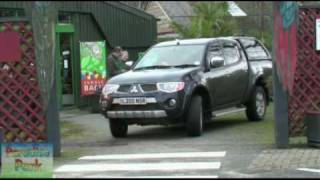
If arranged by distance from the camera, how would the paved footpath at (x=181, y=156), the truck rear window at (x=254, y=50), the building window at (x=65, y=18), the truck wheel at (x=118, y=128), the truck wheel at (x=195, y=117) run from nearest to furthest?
the paved footpath at (x=181, y=156) → the truck wheel at (x=195, y=117) → the truck wheel at (x=118, y=128) → the truck rear window at (x=254, y=50) → the building window at (x=65, y=18)

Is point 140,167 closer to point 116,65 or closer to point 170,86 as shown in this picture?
point 170,86

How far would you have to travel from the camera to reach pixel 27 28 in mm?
11117

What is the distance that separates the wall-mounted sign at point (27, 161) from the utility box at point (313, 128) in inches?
170

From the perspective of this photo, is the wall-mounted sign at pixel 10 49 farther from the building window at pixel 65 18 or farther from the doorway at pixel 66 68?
the doorway at pixel 66 68

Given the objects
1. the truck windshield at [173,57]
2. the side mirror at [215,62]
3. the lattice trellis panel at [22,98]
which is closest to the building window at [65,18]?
the truck windshield at [173,57]

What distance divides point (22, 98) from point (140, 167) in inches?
94.5

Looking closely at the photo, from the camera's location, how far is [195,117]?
43.3 feet

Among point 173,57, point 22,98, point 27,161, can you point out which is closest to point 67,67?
point 173,57

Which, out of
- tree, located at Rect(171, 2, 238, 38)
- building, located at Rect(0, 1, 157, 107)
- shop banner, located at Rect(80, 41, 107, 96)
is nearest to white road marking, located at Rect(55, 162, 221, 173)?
building, located at Rect(0, 1, 157, 107)

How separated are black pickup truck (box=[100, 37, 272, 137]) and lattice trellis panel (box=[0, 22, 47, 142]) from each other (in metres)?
2.19

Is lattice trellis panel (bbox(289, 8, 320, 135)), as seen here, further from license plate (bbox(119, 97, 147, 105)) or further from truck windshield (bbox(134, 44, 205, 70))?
license plate (bbox(119, 97, 147, 105))

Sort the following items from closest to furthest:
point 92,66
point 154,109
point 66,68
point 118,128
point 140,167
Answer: point 140,167 < point 154,109 < point 118,128 < point 92,66 < point 66,68

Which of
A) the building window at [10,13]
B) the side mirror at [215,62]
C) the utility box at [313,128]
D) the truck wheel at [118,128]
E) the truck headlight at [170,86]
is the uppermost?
the building window at [10,13]

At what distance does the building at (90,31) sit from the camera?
2086 cm
